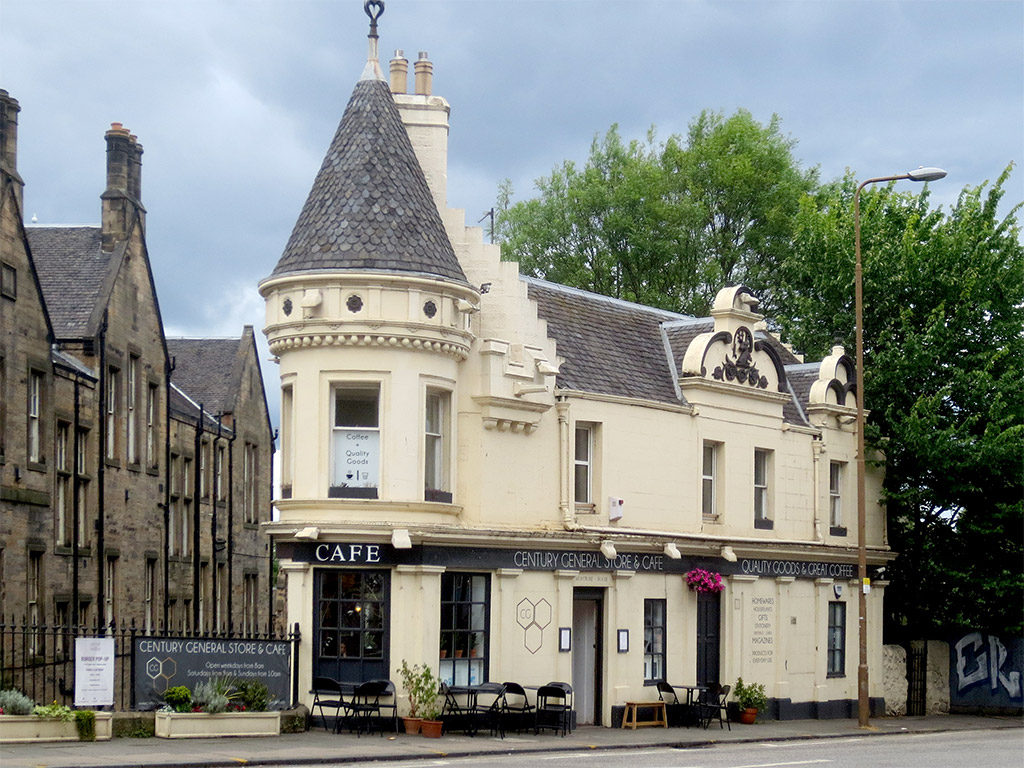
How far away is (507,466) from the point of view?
2769 centimetres

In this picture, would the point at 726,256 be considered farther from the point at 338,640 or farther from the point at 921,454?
the point at 338,640

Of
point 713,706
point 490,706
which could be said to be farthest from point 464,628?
point 713,706

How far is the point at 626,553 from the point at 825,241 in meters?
12.8

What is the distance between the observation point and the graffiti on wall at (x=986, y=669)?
3859cm

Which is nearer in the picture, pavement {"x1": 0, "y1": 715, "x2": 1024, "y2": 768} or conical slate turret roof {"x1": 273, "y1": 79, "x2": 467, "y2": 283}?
pavement {"x1": 0, "y1": 715, "x2": 1024, "y2": 768}

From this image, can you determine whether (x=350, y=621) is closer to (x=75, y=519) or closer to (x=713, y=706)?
(x=713, y=706)

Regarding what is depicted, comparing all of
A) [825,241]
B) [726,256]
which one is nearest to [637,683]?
[825,241]

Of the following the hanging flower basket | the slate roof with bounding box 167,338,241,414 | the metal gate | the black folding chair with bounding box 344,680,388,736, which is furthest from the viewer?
the slate roof with bounding box 167,338,241,414

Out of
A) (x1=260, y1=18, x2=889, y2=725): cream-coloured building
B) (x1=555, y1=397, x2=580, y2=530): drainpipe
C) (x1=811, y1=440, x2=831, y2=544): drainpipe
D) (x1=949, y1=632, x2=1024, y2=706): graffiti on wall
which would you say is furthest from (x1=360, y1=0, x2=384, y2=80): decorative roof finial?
(x1=949, y1=632, x2=1024, y2=706): graffiti on wall

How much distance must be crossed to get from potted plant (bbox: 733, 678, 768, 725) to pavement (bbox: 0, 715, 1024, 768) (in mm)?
660

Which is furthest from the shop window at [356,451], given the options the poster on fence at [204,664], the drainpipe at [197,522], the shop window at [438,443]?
the drainpipe at [197,522]

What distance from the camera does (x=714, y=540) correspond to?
104 ft

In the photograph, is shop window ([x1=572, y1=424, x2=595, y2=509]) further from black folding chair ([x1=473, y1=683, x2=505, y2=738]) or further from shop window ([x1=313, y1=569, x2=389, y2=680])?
shop window ([x1=313, y1=569, x2=389, y2=680])

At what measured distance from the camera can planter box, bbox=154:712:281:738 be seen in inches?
908
